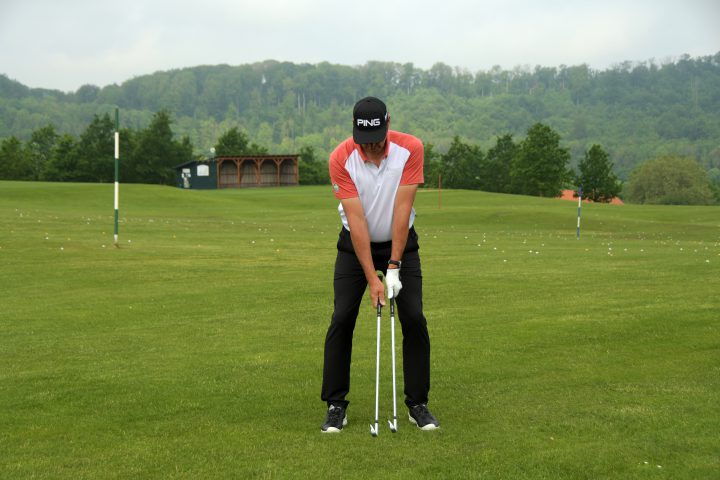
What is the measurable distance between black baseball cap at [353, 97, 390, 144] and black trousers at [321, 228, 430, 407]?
3.38 feet

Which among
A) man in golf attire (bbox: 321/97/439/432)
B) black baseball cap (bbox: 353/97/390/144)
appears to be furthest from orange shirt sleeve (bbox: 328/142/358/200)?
black baseball cap (bbox: 353/97/390/144)

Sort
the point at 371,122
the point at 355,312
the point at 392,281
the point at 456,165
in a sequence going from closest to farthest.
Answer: the point at 371,122
the point at 392,281
the point at 355,312
the point at 456,165

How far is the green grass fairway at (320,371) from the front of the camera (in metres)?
6.74

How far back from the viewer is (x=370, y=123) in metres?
7.58

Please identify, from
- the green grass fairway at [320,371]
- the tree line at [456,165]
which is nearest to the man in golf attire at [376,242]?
the green grass fairway at [320,371]

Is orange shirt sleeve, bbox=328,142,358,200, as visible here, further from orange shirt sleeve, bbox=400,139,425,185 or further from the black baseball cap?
orange shirt sleeve, bbox=400,139,425,185

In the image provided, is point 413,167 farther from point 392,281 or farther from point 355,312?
point 355,312

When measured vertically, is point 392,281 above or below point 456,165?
below

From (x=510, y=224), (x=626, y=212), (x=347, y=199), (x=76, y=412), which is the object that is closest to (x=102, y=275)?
(x=76, y=412)

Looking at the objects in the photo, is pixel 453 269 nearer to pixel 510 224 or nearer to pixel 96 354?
pixel 96 354

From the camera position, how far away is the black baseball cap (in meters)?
7.58

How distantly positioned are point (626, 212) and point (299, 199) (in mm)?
32448

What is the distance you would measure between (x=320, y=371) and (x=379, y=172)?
330 cm

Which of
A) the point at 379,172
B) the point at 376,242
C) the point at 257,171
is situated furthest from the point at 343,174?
the point at 257,171
